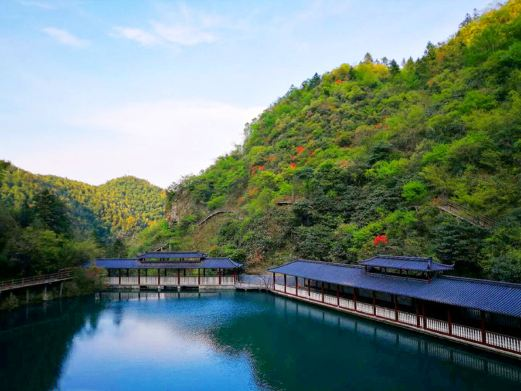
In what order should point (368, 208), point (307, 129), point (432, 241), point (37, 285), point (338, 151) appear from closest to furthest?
point (432, 241) → point (37, 285) → point (368, 208) → point (338, 151) → point (307, 129)

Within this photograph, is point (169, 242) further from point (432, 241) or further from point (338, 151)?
point (432, 241)

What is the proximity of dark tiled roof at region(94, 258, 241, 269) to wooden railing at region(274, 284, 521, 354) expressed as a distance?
9.77 m

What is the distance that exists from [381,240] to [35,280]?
104ft

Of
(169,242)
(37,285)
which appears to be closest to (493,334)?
(37,285)

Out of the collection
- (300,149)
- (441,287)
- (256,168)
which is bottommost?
(441,287)

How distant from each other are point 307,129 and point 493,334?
170ft

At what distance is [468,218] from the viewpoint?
98.4ft

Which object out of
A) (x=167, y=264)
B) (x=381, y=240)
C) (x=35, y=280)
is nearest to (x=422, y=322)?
(x=381, y=240)

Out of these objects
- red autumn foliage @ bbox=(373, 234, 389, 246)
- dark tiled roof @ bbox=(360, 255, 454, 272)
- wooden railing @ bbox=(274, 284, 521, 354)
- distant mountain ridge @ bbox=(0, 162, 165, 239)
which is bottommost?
wooden railing @ bbox=(274, 284, 521, 354)

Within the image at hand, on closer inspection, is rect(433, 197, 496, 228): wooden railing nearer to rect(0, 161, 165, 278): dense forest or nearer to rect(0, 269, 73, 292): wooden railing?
rect(0, 269, 73, 292): wooden railing

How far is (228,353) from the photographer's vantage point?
22.8 meters

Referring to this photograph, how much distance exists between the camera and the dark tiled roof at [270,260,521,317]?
1950 centimetres

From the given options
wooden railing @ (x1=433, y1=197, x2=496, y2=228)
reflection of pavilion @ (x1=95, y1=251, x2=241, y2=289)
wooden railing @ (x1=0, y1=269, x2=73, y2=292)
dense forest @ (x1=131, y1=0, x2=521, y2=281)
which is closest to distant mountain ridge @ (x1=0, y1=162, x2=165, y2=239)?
dense forest @ (x1=131, y1=0, x2=521, y2=281)

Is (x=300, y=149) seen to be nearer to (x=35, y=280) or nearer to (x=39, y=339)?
(x=35, y=280)
